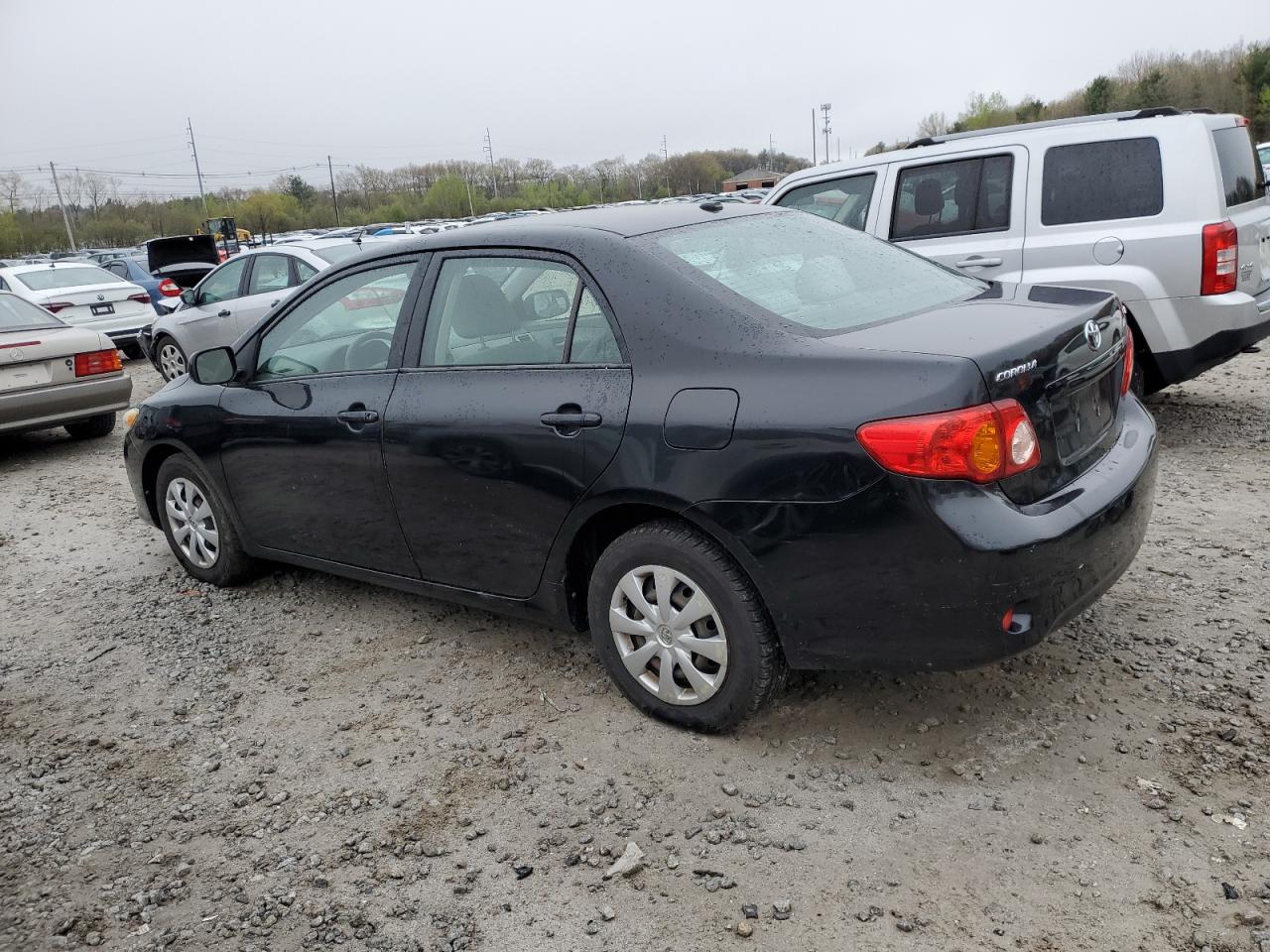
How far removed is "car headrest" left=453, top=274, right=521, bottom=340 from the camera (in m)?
3.73

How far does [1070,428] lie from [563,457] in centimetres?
156

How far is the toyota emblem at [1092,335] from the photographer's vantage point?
3172 mm

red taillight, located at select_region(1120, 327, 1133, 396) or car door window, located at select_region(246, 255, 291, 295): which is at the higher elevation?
car door window, located at select_region(246, 255, 291, 295)

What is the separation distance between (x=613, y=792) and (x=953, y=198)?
500 cm

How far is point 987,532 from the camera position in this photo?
8.92ft

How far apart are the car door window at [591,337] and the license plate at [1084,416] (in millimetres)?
1348

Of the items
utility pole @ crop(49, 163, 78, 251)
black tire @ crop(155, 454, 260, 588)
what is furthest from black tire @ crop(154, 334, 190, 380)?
utility pole @ crop(49, 163, 78, 251)

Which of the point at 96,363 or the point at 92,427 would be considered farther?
the point at 92,427

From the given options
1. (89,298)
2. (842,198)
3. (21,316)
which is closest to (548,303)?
(842,198)

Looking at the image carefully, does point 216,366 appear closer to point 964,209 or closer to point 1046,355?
point 1046,355

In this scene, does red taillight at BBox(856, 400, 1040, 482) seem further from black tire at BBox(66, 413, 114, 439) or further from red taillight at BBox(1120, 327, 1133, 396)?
black tire at BBox(66, 413, 114, 439)

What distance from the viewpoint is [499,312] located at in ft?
12.3

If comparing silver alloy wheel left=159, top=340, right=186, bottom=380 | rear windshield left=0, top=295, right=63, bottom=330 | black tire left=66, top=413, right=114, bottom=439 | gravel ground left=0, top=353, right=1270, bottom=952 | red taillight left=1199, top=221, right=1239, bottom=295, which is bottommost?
gravel ground left=0, top=353, right=1270, bottom=952

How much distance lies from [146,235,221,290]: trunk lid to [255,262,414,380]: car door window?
1620 centimetres
